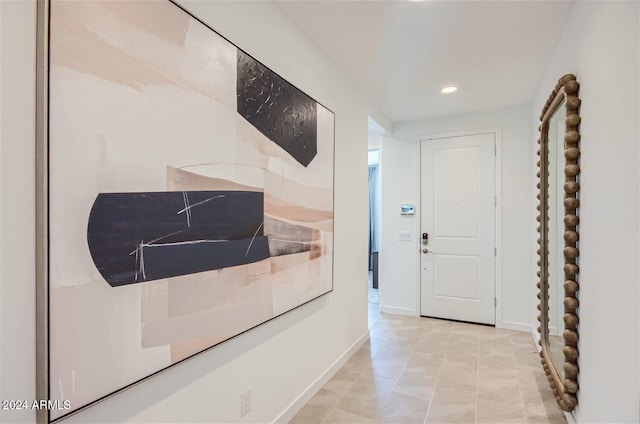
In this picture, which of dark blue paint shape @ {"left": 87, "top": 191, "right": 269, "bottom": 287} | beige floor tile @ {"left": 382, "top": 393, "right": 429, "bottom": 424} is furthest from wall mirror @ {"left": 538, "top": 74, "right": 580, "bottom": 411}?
dark blue paint shape @ {"left": 87, "top": 191, "right": 269, "bottom": 287}

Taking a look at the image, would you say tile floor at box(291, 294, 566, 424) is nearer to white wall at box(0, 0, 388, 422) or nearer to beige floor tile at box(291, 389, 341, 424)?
beige floor tile at box(291, 389, 341, 424)

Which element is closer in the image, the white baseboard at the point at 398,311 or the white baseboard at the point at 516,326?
the white baseboard at the point at 516,326

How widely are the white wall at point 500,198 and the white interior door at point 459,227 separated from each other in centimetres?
11

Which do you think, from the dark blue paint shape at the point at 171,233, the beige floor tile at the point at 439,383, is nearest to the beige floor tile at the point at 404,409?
the beige floor tile at the point at 439,383

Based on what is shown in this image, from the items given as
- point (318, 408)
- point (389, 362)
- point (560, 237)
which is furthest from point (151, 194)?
point (389, 362)

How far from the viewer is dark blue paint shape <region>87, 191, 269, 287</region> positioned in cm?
104

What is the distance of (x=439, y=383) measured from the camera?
8.41ft

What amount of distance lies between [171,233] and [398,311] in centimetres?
372

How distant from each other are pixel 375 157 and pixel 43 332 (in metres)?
6.54

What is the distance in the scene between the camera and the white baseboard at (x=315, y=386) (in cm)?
204

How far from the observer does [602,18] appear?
1.49 m

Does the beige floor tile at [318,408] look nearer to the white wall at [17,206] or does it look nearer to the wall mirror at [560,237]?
the wall mirror at [560,237]

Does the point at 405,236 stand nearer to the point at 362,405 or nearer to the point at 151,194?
the point at 362,405

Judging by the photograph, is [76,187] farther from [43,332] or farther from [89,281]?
[43,332]
